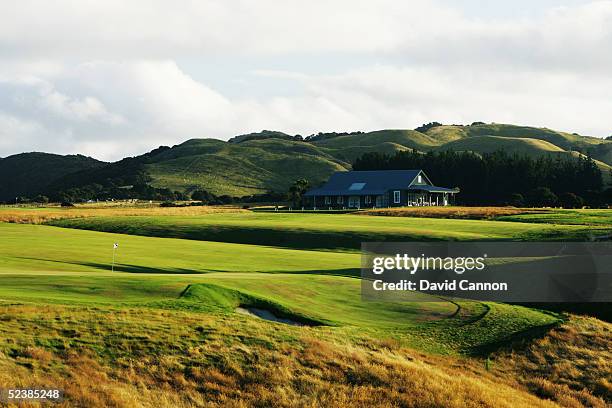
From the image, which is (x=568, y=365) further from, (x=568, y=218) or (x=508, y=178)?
(x=508, y=178)

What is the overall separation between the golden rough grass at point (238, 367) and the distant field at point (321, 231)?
34.8m

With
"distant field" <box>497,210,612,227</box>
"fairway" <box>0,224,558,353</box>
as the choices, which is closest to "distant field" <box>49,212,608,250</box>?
"distant field" <box>497,210,612,227</box>

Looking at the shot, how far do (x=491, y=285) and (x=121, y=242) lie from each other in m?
28.2

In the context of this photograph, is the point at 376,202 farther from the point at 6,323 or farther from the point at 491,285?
the point at 6,323

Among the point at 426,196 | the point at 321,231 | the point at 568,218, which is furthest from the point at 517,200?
the point at 321,231

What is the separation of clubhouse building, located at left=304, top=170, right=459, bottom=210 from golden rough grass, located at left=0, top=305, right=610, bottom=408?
9591cm

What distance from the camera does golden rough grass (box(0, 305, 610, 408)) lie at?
738 inches

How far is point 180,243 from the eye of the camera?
5334 cm

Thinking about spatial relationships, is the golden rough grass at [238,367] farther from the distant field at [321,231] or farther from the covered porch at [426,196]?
the covered porch at [426,196]

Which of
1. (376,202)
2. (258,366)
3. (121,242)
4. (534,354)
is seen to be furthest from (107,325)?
(376,202)

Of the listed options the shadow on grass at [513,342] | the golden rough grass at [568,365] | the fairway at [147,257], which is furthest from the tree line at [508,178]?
the shadow on grass at [513,342]

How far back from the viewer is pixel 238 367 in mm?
20812

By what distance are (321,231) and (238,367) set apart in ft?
145

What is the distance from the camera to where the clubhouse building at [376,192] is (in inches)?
4756
